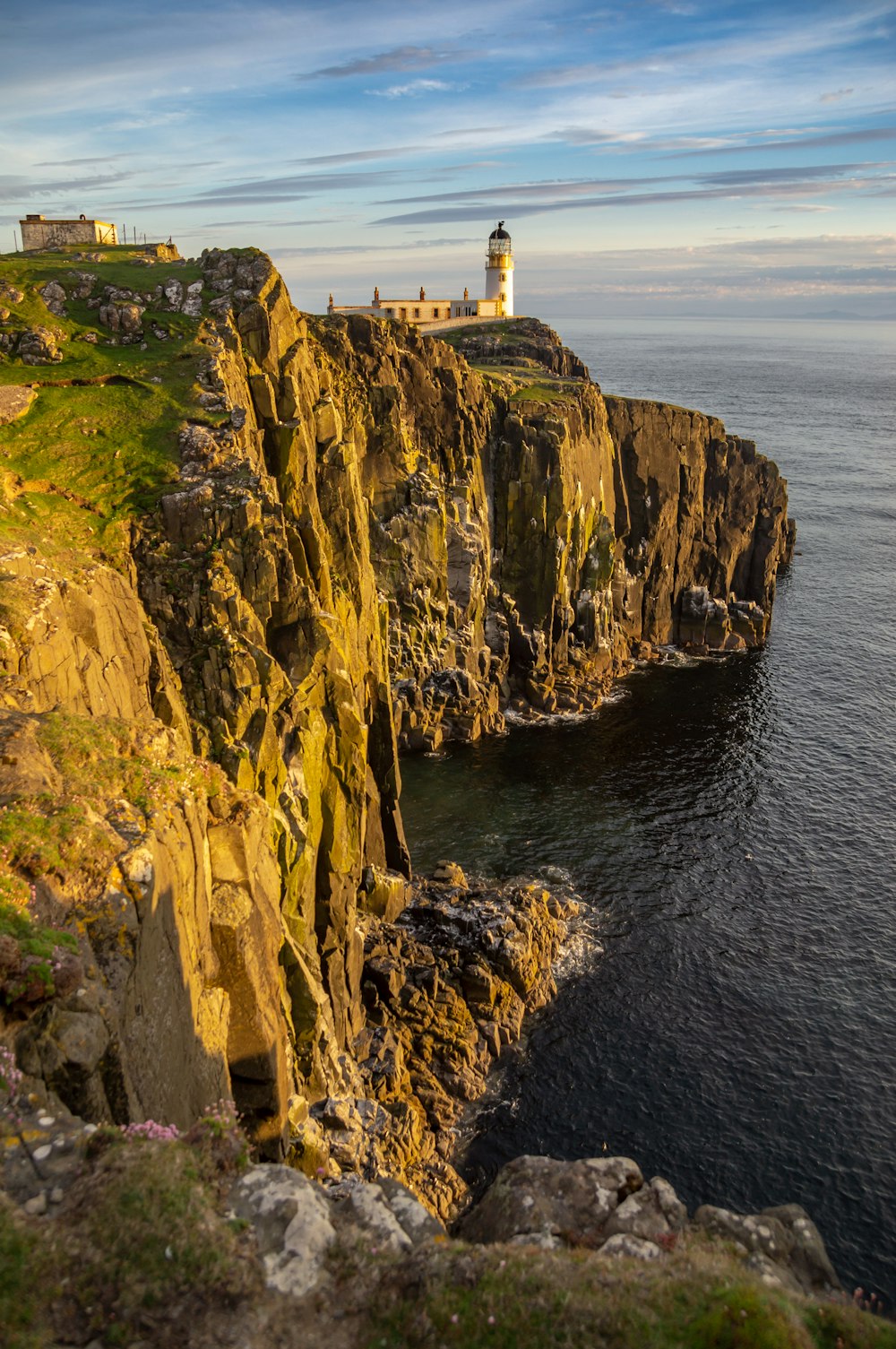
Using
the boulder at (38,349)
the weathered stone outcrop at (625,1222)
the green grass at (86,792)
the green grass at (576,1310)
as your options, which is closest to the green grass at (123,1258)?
the green grass at (576,1310)

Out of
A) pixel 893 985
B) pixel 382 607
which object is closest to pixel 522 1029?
pixel 893 985

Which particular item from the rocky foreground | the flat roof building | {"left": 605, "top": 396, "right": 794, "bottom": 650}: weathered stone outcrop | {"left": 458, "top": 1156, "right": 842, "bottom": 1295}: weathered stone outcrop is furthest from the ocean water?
the flat roof building

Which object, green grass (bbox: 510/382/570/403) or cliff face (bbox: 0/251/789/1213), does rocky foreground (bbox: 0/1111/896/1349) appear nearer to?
cliff face (bbox: 0/251/789/1213)

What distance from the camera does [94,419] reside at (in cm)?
4319

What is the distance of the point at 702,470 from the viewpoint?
112812 mm

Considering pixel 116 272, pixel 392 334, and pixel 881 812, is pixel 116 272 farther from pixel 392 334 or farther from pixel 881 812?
pixel 881 812

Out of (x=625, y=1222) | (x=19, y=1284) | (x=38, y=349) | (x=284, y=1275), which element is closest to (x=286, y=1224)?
(x=284, y=1275)

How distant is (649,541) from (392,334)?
38.7m

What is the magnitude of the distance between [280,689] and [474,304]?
370 feet

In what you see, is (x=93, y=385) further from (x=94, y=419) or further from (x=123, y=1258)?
(x=123, y=1258)

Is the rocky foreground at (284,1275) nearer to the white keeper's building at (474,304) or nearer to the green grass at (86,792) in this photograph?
the green grass at (86,792)

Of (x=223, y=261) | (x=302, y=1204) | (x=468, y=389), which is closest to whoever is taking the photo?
(x=302, y=1204)

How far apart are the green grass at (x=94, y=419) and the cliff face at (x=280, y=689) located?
0.93 feet

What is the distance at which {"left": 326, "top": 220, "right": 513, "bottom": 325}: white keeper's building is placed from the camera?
13200 cm
